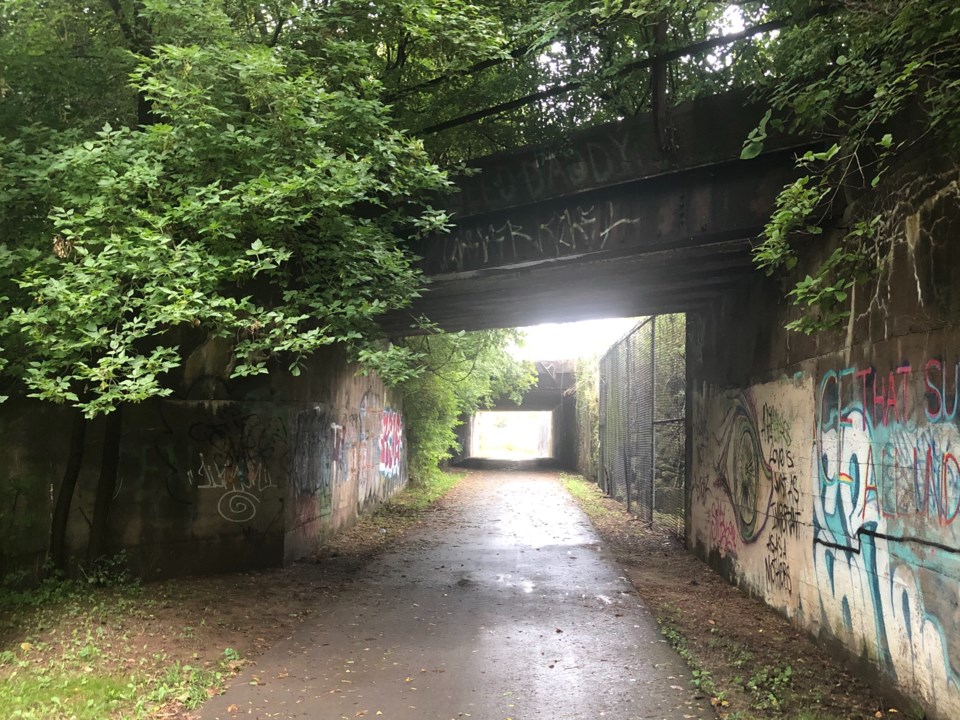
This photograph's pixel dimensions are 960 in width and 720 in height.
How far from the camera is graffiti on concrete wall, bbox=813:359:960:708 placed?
4.01 m

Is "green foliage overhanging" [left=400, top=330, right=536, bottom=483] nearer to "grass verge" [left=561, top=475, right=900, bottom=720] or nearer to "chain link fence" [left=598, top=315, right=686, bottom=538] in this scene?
"chain link fence" [left=598, top=315, right=686, bottom=538]

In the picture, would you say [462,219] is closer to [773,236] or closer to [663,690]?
[773,236]

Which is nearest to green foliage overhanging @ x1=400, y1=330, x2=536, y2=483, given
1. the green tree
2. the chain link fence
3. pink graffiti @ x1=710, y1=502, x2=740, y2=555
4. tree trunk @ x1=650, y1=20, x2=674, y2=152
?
the chain link fence

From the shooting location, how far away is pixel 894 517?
182 inches

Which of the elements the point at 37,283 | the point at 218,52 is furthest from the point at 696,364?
the point at 37,283

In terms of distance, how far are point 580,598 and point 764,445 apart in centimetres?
270

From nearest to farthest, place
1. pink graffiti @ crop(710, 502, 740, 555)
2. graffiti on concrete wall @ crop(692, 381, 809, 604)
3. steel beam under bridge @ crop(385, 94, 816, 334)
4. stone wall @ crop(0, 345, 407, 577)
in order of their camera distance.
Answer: steel beam under bridge @ crop(385, 94, 816, 334) < graffiti on concrete wall @ crop(692, 381, 809, 604) < stone wall @ crop(0, 345, 407, 577) < pink graffiti @ crop(710, 502, 740, 555)

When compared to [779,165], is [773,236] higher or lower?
lower

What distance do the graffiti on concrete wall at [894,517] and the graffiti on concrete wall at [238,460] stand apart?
638 cm

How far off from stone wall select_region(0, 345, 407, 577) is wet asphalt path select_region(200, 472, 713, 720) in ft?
5.28

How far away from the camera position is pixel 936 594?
4.07 meters

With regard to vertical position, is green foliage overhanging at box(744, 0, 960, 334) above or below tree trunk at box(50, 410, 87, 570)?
above

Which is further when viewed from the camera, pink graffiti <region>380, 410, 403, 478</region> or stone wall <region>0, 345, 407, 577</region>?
pink graffiti <region>380, 410, 403, 478</region>

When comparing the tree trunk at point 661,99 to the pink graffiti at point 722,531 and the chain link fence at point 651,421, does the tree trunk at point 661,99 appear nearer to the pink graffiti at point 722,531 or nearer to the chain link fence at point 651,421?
the pink graffiti at point 722,531
